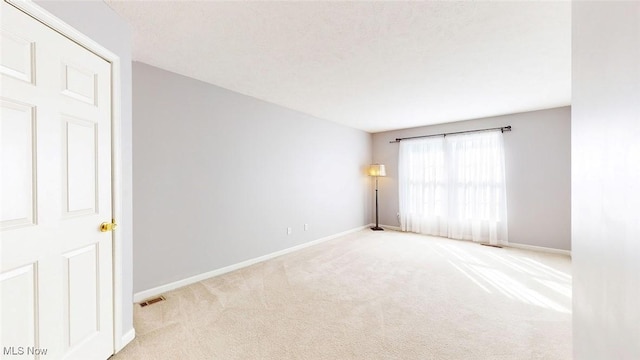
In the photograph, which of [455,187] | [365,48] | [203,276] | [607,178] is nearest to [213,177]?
[203,276]

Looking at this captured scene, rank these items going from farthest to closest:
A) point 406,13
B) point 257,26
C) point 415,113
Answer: point 415,113, point 257,26, point 406,13

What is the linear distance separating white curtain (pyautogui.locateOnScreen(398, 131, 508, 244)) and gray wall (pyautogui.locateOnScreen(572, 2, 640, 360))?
4418mm

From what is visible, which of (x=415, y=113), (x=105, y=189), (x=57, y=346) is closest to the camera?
(x=57, y=346)

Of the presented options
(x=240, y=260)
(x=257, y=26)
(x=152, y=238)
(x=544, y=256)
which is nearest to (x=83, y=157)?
(x=152, y=238)

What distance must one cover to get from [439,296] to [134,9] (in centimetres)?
373

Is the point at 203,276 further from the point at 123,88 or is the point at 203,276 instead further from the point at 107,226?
the point at 123,88

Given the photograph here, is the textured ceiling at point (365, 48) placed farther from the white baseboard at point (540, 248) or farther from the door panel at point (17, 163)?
the white baseboard at point (540, 248)

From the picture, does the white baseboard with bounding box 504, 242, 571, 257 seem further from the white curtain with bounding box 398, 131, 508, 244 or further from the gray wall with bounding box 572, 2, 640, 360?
the gray wall with bounding box 572, 2, 640, 360

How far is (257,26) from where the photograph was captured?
197cm

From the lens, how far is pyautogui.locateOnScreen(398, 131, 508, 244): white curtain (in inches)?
183

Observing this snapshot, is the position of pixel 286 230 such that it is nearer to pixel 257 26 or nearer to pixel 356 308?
pixel 356 308

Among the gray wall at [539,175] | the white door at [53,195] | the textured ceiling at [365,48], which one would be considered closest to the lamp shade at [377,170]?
the gray wall at [539,175]

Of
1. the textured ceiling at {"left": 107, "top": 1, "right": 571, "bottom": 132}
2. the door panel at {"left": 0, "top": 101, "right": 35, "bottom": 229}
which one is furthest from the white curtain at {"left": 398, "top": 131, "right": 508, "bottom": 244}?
the door panel at {"left": 0, "top": 101, "right": 35, "bottom": 229}

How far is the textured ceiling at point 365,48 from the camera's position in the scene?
179 centimetres
